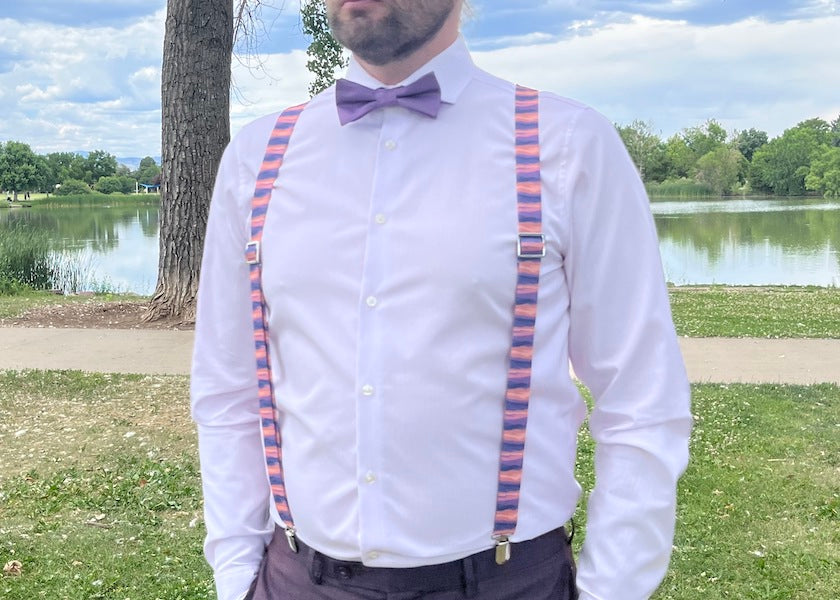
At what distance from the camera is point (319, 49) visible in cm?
1298

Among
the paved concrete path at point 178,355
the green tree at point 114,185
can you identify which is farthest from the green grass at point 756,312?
the green tree at point 114,185

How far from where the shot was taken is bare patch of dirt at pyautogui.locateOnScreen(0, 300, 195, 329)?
33.7 feet

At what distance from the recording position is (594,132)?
1536 mm

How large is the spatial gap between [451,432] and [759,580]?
3.05 m

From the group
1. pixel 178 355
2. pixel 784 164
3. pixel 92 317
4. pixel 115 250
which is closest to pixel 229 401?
pixel 178 355

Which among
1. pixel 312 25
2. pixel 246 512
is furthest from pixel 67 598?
pixel 312 25

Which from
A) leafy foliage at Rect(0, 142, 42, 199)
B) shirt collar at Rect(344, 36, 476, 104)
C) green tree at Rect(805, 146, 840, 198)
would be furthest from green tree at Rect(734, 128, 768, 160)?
shirt collar at Rect(344, 36, 476, 104)

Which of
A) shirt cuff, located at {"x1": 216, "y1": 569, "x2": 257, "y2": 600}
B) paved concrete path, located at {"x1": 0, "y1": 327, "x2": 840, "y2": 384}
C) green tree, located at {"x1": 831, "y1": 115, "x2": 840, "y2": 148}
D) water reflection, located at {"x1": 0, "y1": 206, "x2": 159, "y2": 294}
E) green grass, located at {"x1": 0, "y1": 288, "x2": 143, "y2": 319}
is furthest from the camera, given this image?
green tree, located at {"x1": 831, "y1": 115, "x2": 840, "y2": 148}

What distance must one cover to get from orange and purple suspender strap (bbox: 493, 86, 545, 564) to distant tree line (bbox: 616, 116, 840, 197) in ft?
238

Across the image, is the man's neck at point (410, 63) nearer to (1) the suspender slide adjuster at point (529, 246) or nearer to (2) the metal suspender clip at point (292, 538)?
(1) the suspender slide adjuster at point (529, 246)

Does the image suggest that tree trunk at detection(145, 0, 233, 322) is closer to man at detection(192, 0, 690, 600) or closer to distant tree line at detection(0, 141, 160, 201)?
man at detection(192, 0, 690, 600)

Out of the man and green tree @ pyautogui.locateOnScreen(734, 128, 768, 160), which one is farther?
green tree @ pyautogui.locateOnScreen(734, 128, 768, 160)

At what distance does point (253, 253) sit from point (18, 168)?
80.2 metres

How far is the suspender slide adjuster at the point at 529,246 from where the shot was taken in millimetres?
1493
